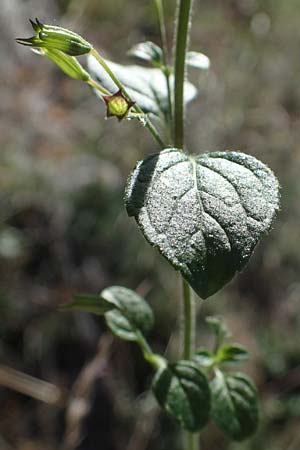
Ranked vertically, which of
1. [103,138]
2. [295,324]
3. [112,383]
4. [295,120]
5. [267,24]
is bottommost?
[112,383]

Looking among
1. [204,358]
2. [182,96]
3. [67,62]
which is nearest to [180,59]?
[182,96]

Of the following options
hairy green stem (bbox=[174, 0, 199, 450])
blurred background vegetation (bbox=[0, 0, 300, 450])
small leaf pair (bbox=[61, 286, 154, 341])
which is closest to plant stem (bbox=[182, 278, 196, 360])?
hairy green stem (bbox=[174, 0, 199, 450])

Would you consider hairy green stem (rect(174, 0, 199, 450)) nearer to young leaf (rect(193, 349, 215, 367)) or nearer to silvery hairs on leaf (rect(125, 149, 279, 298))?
young leaf (rect(193, 349, 215, 367))

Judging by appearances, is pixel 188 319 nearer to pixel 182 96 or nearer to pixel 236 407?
pixel 236 407

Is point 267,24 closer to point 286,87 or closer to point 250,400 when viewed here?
point 286,87

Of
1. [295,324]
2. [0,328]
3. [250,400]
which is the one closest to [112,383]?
[0,328]

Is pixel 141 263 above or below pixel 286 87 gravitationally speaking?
below
